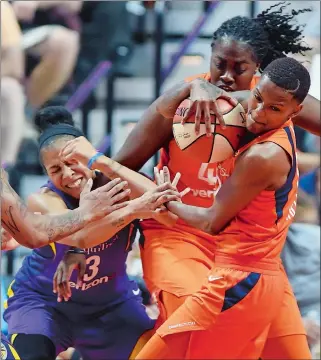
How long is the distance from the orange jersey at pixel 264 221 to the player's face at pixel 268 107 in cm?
5

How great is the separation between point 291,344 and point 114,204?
917 millimetres

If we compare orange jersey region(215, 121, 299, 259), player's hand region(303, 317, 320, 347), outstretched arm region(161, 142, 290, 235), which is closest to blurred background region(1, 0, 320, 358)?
player's hand region(303, 317, 320, 347)

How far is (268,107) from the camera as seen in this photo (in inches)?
130

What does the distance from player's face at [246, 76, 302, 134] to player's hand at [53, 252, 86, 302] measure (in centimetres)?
92

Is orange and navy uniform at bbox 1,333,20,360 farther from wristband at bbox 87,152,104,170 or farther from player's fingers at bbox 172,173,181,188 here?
player's fingers at bbox 172,173,181,188

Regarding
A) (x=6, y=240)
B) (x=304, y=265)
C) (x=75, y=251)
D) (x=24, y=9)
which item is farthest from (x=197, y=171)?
(x=24, y=9)

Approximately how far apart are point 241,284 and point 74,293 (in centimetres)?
83

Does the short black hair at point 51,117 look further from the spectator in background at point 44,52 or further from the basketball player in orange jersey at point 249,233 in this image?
the spectator in background at point 44,52

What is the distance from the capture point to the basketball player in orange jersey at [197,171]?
356cm

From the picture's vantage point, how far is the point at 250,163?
3.32m

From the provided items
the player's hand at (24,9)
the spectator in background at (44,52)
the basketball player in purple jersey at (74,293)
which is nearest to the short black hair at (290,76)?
the basketball player in purple jersey at (74,293)

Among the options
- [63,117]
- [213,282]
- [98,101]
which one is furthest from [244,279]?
[98,101]

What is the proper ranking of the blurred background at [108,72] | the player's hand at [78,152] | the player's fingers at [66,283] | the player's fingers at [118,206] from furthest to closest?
1. the blurred background at [108,72]
2. the player's fingers at [66,283]
3. the player's hand at [78,152]
4. the player's fingers at [118,206]

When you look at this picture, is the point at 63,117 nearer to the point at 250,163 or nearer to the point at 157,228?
the point at 157,228
